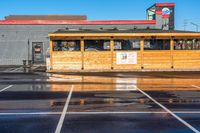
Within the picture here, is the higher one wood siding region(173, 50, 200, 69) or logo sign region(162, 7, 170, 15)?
logo sign region(162, 7, 170, 15)

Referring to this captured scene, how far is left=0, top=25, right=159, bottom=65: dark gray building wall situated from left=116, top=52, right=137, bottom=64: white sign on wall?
1572 centimetres

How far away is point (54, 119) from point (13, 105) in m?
3.13

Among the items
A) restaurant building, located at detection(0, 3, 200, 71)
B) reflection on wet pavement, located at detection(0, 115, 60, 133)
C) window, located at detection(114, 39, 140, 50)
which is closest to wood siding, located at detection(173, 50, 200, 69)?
restaurant building, located at detection(0, 3, 200, 71)

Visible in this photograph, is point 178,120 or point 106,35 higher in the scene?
point 106,35

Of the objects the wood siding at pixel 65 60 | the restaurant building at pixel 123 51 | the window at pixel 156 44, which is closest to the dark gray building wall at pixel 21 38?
the window at pixel 156 44

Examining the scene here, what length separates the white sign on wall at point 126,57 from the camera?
1347 inches

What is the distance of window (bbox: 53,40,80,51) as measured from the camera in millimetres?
34156

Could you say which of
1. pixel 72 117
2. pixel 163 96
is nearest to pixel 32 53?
pixel 163 96

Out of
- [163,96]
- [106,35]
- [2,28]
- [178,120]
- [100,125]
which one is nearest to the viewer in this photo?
[100,125]

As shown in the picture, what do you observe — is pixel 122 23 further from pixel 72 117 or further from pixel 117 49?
pixel 72 117

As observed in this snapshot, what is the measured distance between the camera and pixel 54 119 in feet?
37.4

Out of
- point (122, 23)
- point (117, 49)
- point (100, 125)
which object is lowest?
point (100, 125)

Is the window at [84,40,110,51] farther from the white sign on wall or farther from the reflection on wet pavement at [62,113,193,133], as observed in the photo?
the reflection on wet pavement at [62,113,193,133]

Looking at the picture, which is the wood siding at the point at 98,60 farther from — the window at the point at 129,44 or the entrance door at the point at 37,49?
the entrance door at the point at 37,49
